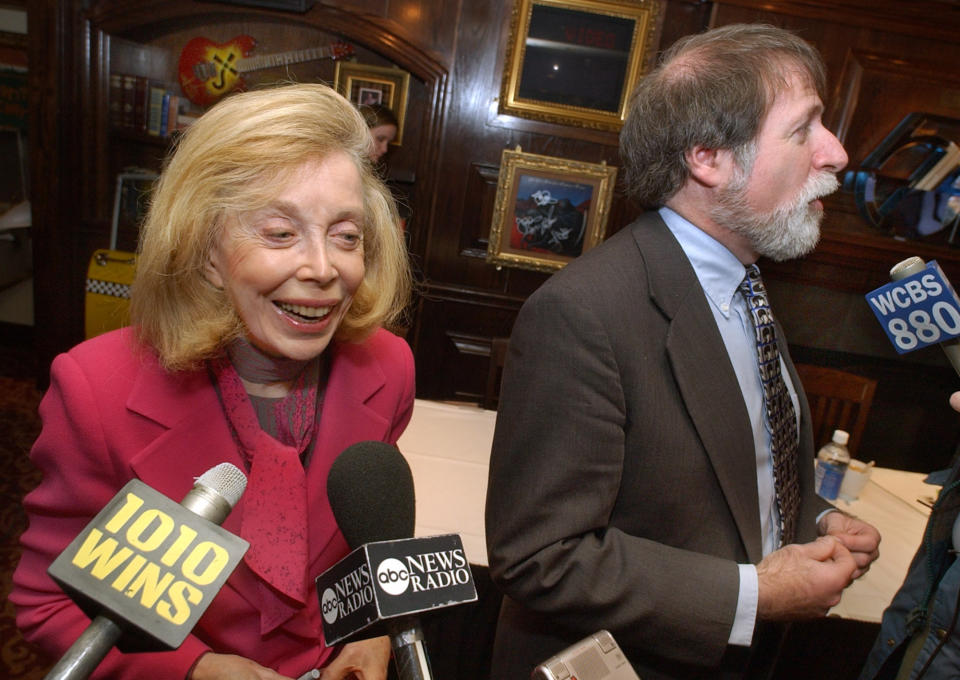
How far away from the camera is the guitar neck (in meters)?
3.99

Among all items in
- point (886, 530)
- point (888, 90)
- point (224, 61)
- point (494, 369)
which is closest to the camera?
point (886, 530)

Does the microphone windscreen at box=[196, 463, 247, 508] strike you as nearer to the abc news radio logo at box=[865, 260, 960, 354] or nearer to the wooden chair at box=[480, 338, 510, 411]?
the abc news radio logo at box=[865, 260, 960, 354]

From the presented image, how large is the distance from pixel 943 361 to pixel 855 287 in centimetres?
74

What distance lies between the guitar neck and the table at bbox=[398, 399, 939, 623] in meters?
2.57

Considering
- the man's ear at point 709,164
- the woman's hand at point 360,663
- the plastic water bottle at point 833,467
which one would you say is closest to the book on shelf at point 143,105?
the man's ear at point 709,164

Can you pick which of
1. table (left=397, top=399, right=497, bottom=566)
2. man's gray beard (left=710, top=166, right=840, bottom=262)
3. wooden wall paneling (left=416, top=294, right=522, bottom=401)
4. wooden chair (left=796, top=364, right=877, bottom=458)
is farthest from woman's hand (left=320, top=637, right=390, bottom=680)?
wooden wall paneling (left=416, top=294, right=522, bottom=401)

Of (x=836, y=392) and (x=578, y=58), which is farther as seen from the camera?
(x=578, y=58)

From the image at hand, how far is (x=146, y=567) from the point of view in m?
0.46

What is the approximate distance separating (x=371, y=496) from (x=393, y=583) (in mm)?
145

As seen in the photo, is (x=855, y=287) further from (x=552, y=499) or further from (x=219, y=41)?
(x=219, y=41)

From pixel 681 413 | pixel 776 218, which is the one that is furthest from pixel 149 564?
pixel 776 218

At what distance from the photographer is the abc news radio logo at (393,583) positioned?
0.57 m

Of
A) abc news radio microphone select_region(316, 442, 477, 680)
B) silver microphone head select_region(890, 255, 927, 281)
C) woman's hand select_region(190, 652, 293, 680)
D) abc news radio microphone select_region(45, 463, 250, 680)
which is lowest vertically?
woman's hand select_region(190, 652, 293, 680)

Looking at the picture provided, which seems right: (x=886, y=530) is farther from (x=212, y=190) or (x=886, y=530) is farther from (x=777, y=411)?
(x=212, y=190)
